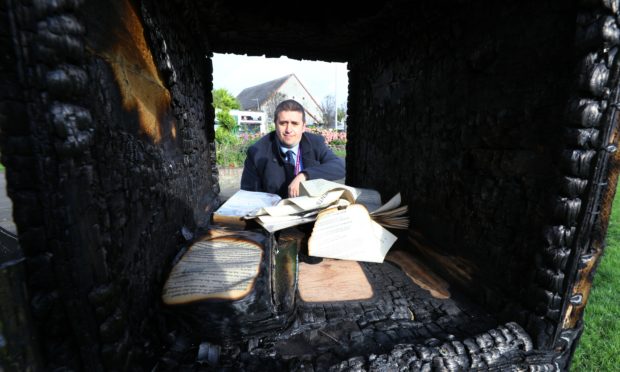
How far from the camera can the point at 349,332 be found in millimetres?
888

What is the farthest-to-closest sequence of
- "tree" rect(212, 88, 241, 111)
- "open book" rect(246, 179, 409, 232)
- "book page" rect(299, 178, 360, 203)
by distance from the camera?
"tree" rect(212, 88, 241, 111)
"book page" rect(299, 178, 360, 203)
"open book" rect(246, 179, 409, 232)

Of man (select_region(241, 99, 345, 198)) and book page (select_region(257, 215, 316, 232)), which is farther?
man (select_region(241, 99, 345, 198))

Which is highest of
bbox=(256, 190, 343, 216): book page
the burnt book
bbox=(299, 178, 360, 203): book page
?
bbox=(299, 178, 360, 203): book page

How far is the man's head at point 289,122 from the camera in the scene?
7.64 feet

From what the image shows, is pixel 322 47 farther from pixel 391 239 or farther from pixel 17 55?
pixel 17 55

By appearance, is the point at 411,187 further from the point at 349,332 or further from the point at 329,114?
the point at 329,114

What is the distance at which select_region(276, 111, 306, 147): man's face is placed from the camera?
233cm

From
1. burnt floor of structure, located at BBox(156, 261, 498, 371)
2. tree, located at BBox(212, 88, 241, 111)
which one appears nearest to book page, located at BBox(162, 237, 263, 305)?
burnt floor of structure, located at BBox(156, 261, 498, 371)

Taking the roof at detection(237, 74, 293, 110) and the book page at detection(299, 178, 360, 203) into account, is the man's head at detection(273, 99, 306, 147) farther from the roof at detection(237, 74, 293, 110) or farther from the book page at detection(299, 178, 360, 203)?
the roof at detection(237, 74, 293, 110)

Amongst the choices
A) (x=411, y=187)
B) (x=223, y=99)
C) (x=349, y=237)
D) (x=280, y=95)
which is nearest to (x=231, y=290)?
(x=349, y=237)

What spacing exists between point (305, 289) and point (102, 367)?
2.11 feet

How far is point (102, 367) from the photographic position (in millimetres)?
579

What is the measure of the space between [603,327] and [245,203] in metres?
2.31

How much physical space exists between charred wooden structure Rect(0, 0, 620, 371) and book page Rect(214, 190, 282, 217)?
0.18 metres
